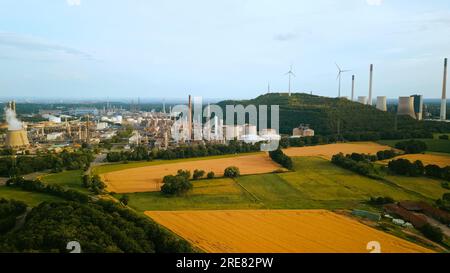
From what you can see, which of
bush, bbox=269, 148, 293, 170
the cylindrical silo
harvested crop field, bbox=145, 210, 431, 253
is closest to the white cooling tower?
the cylindrical silo

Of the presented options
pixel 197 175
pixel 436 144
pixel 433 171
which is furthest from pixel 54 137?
pixel 436 144

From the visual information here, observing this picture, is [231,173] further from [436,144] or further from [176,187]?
[436,144]

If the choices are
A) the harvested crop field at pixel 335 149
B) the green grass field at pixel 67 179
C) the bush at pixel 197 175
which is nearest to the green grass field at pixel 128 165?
the green grass field at pixel 67 179

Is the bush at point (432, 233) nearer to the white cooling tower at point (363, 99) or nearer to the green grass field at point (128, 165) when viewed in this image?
the green grass field at point (128, 165)

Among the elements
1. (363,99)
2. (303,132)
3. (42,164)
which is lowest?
(42,164)

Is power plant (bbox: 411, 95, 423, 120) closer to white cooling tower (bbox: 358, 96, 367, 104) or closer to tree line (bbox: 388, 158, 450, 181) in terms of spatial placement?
white cooling tower (bbox: 358, 96, 367, 104)

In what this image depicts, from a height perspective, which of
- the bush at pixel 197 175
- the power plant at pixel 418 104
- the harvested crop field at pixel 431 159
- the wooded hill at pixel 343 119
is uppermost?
the power plant at pixel 418 104
